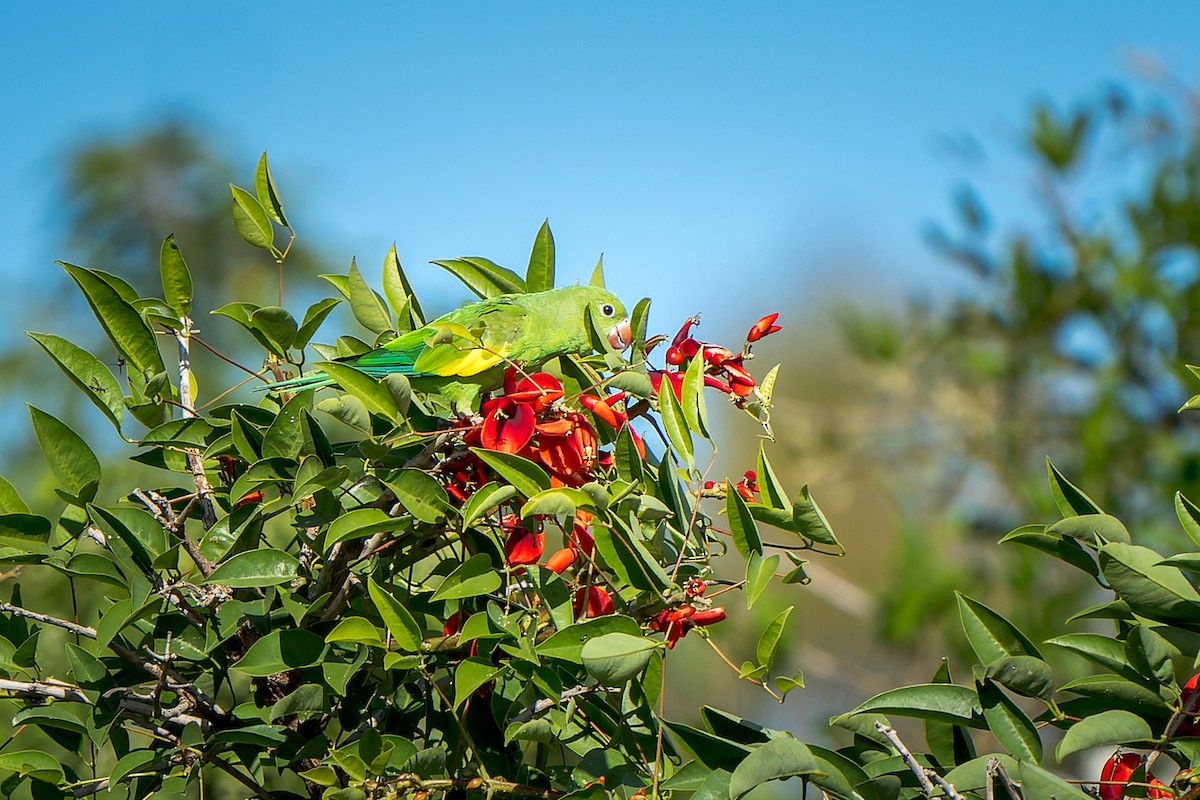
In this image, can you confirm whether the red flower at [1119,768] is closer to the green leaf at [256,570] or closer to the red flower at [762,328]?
the red flower at [762,328]

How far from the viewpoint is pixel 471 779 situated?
1.18 m

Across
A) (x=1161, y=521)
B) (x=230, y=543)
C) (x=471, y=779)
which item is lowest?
(x=1161, y=521)

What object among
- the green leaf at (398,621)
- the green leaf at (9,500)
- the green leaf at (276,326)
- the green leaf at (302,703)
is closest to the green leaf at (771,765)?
the green leaf at (398,621)

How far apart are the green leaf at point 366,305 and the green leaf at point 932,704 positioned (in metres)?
0.94

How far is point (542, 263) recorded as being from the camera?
5.39 ft

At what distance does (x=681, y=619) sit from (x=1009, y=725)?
374mm

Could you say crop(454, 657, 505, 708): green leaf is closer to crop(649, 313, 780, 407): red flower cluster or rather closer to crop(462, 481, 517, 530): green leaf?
crop(462, 481, 517, 530): green leaf

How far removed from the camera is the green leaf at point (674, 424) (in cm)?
116

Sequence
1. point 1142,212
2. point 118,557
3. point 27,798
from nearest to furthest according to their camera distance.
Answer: point 118,557 < point 27,798 < point 1142,212

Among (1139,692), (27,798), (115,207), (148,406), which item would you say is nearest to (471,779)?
(148,406)

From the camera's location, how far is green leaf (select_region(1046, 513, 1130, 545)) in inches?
38.1

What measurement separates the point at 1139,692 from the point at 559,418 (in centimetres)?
74

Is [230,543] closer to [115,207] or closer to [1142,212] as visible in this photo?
[1142,212]

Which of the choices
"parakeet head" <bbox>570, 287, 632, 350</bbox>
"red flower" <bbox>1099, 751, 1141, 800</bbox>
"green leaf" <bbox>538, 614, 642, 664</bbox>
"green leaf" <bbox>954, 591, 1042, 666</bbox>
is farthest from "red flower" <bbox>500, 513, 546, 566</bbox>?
"parakeet head" <bbox>570, 287, 632, 350</bbox>
